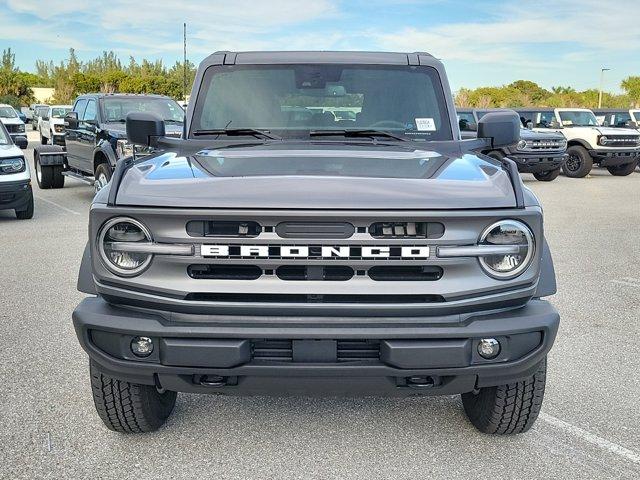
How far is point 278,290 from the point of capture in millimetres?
2654

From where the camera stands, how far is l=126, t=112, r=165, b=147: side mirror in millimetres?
4074

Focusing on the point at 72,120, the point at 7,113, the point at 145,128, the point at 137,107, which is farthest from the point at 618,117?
the point at 7,113

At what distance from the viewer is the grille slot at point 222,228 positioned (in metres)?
2.67

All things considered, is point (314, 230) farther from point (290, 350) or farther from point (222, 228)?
point (290, 350)

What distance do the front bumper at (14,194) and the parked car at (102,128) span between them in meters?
Result: 1.16

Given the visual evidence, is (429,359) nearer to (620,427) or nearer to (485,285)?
(485,285)

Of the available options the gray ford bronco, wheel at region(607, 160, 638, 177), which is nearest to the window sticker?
the gray ford bronco

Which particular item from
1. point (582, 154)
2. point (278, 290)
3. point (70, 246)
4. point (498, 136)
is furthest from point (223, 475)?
point (582, 154)

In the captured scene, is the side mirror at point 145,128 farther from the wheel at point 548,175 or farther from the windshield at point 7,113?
the windshield at point 7,113

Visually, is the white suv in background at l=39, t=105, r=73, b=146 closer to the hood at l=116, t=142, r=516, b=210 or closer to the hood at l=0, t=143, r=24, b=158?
the hood at l=0, t=143, r=24, b=158

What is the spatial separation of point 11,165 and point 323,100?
24.1 feet

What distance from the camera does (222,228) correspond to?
2.70 m

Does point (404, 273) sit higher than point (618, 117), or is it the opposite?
point (618, 117)

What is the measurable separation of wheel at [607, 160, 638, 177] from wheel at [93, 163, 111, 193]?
1456cm
